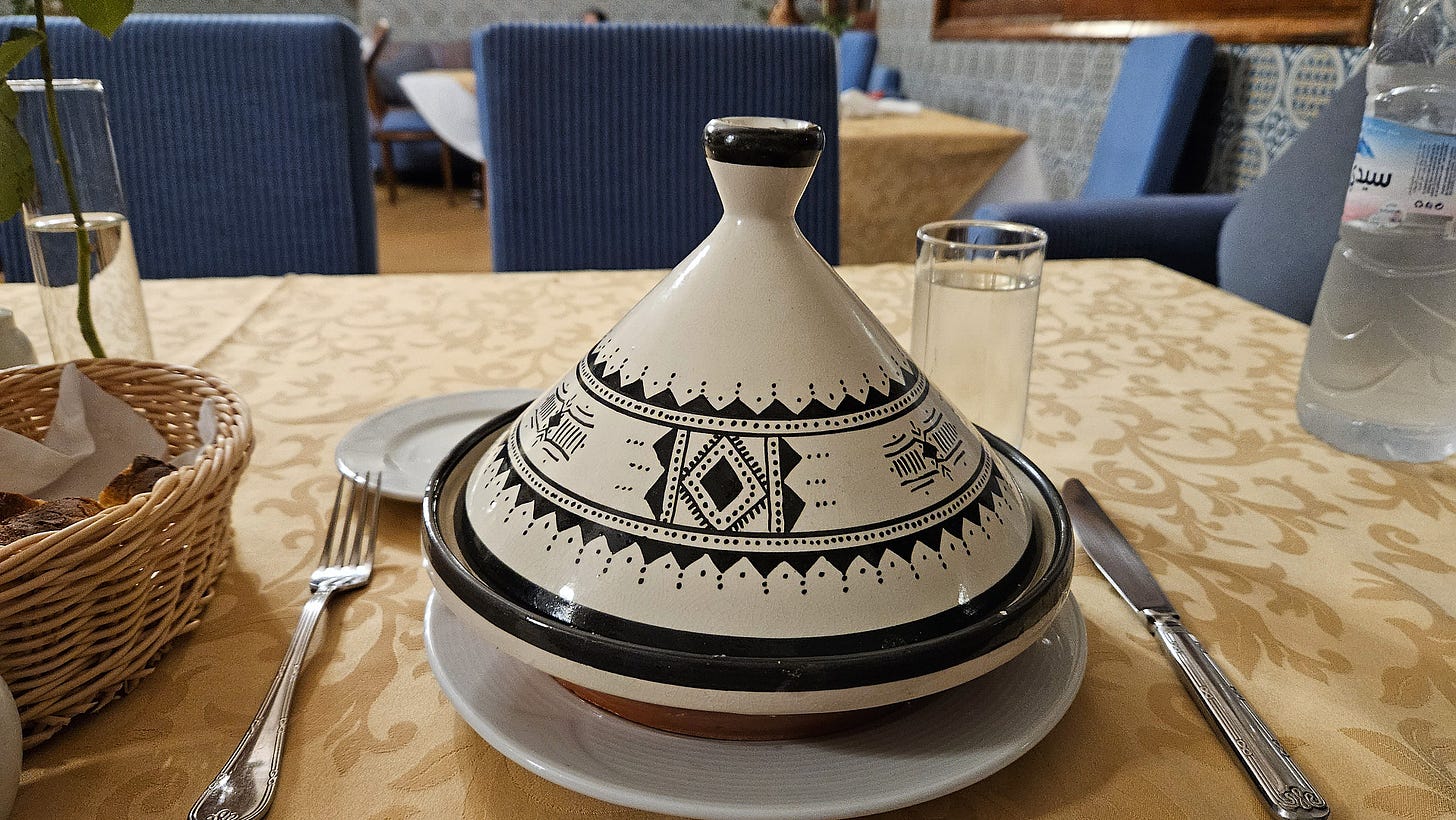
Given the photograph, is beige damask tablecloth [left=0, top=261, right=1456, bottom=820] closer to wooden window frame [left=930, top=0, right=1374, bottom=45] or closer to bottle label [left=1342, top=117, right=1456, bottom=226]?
bottle label [left=1342, top=117, right=1456, bottom=226]

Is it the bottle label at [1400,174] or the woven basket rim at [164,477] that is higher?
the bottle label at [1400,174]

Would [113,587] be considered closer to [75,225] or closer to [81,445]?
[81,445]

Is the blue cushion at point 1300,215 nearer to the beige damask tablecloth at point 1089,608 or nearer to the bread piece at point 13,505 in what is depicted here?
the beige damask tablecloth at point 1089,608

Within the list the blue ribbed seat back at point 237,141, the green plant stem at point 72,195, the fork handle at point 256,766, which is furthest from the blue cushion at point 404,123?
the fork handle at point 256,766

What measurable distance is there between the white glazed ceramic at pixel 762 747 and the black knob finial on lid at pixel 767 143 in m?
0.17

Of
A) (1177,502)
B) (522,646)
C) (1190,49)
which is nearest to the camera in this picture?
(522,646)

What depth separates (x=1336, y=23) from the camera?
1.55 meters

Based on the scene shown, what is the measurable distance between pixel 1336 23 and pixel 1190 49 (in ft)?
0.84

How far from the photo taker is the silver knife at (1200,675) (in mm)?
285

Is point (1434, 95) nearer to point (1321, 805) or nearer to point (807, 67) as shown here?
point (1321, 805)

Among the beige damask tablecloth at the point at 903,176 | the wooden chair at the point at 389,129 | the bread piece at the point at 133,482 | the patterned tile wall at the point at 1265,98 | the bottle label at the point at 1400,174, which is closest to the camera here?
the bread piece at the point at 133,482

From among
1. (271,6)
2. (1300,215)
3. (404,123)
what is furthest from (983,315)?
(271,6)

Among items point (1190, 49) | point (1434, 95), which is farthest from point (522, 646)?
point (1190, 49)

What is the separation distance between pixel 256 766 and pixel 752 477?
17 centimetres
